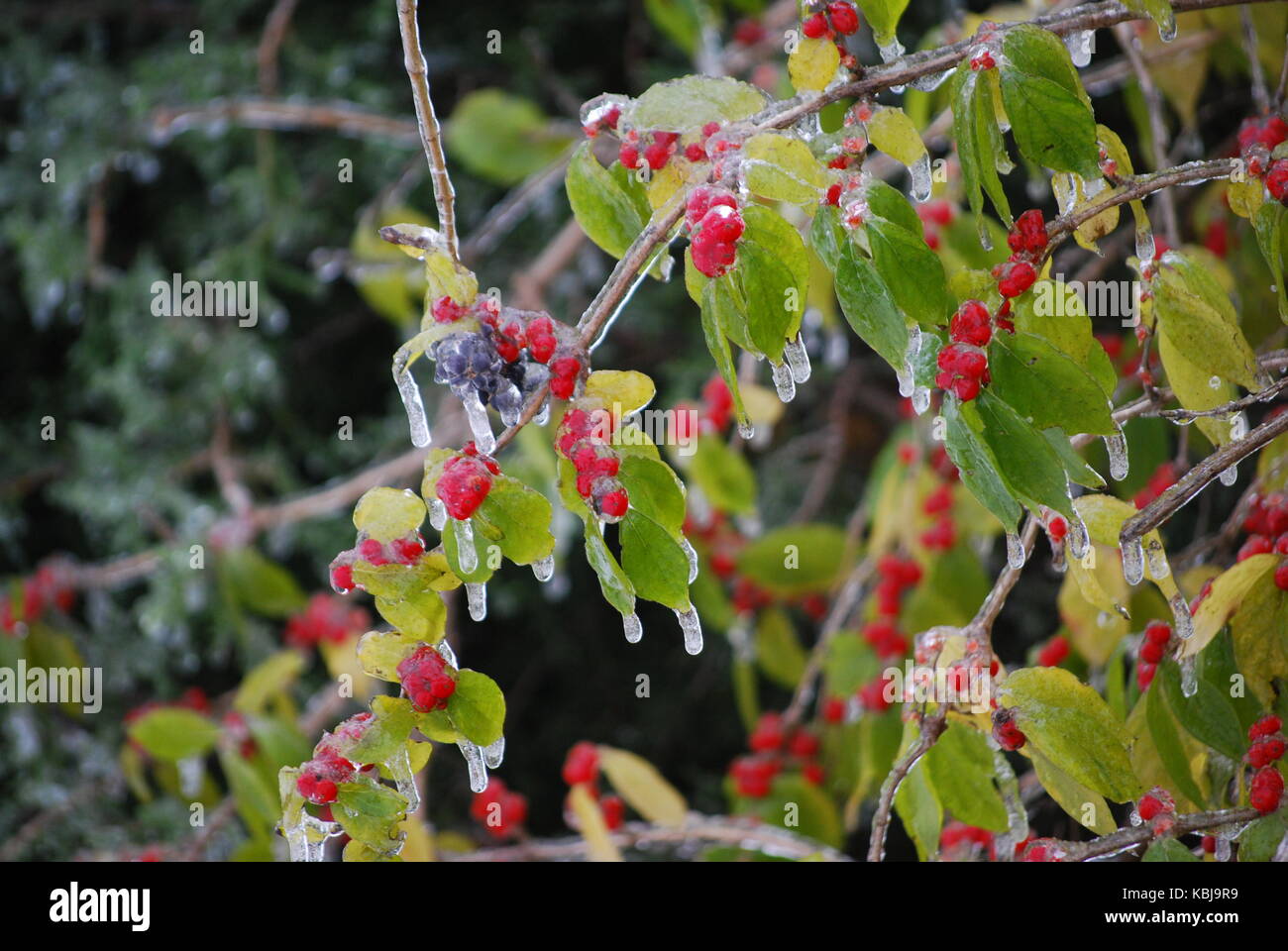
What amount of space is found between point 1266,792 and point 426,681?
1.28ft

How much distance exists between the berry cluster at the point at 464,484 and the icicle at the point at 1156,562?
1.01 ft

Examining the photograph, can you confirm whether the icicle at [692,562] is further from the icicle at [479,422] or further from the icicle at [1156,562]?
the icicle at [1156,562]

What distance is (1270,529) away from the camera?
60 centimetres

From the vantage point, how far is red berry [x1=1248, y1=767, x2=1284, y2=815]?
0.55 m

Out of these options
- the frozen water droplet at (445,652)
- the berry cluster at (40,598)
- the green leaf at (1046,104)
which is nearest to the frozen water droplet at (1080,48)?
the green leaf at (1046,104)

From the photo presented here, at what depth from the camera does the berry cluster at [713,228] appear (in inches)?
17.8

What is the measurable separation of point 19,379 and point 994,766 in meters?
1.43

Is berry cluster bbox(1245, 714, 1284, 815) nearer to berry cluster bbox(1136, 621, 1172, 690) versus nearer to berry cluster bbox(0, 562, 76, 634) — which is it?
berry cluster bbox(1136, 621, 1172, 690)

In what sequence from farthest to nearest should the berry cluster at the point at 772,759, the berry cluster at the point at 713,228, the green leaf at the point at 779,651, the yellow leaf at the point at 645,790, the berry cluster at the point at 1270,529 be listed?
the green leaf at the point at 779,651
the berry cluster at the point at 772,759
the yellow leaf at the point at 645,790
the berry cluster at the point at 1270,529
the berry cluster at the point at 713,228

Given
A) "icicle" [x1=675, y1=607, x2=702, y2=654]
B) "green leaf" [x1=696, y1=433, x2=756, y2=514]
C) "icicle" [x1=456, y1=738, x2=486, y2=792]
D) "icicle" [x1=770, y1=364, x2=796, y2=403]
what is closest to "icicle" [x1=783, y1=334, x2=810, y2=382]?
"icicle" [x1=770, y1=364, x2=796, y2=403]

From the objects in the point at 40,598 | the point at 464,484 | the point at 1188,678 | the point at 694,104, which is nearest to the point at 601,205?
the point at 694,104

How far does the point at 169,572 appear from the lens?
1272 mm
